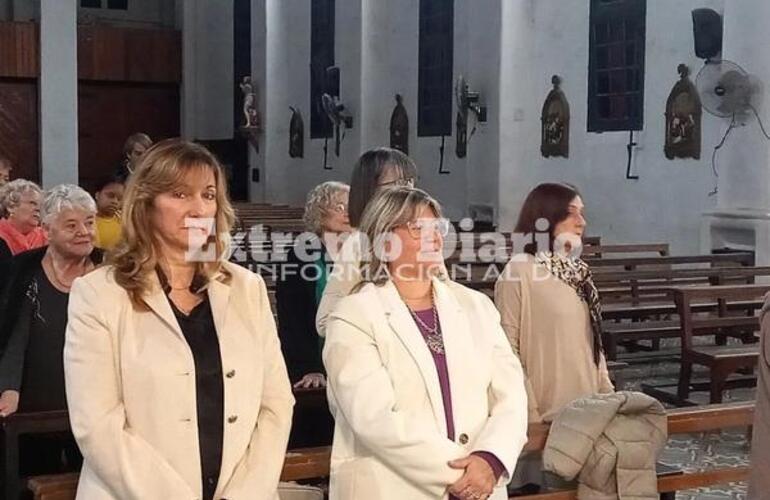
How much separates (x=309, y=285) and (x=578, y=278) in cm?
98

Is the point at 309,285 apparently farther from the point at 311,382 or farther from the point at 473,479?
the point at 473,479

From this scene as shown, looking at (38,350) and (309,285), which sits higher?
(309,285)

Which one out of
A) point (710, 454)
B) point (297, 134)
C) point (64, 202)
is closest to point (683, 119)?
point (710, 454)

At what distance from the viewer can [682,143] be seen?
1061 cm

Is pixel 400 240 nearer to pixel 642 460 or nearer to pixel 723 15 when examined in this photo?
pixel 642 460

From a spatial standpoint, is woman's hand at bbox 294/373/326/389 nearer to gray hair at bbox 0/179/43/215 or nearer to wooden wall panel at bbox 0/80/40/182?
gray hair at bbox 0/179/43/215

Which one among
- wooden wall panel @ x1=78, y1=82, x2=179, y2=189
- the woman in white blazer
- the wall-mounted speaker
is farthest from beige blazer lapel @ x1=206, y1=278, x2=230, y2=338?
wooden wall panel @ x1=78, y1=82, x2=179, y2=189

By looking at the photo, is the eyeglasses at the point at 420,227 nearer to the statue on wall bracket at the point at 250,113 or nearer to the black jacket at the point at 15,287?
the black jacket at the point at 15,287

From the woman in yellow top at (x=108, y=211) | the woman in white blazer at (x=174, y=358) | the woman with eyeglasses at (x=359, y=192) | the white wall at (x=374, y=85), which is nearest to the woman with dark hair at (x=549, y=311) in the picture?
the woman with eyeglasses at (x=359, y=192)

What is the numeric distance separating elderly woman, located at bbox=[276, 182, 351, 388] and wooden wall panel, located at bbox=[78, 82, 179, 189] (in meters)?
15.7

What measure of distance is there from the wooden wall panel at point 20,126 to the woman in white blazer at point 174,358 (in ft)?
51.7

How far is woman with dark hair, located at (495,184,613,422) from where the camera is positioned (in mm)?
3553

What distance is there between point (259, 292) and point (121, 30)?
1746 centimetres

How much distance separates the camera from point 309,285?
3.88m
